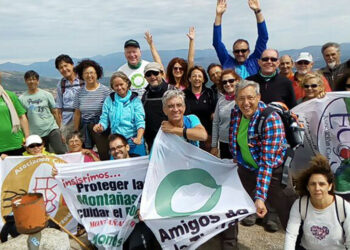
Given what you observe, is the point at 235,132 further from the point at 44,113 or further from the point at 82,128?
the point at 44,113

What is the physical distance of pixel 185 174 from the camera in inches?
183

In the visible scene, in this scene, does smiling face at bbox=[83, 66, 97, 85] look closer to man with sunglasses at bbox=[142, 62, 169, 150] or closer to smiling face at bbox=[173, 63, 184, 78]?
man with sunglasses at bbox=[142, 62, 169, 150]

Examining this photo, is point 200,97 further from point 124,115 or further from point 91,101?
point 91,101

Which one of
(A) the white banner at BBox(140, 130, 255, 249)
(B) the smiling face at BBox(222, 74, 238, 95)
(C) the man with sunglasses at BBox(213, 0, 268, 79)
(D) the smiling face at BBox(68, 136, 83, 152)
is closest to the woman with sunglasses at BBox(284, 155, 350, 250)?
(A) the white banner at BBox(140, 130, 255, 249)

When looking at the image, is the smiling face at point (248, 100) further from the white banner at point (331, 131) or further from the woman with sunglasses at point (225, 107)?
the white banner at point (331, 131)

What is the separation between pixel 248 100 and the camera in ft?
13.4

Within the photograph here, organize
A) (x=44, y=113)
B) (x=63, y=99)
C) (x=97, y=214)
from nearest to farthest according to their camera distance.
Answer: (x=97, y=214)
(x=63, y=99)
(x=44, y=113)

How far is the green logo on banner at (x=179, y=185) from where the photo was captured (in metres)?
4.36

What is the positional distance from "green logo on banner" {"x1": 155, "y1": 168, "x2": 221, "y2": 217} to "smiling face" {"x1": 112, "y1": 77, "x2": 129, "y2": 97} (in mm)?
1884

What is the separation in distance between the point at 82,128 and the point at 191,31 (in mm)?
3857

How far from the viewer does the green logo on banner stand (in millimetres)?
4363

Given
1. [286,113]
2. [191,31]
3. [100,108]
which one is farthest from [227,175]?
[191,31]

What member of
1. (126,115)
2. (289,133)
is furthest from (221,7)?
(289,133)

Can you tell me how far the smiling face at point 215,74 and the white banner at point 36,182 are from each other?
10.3 ft
